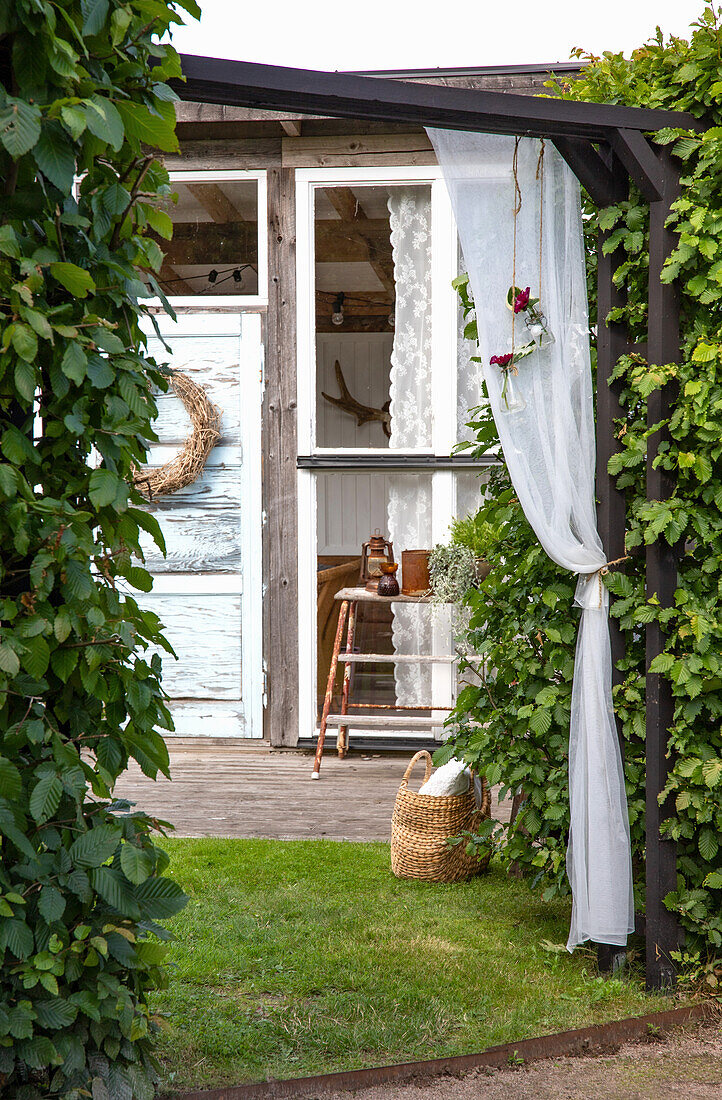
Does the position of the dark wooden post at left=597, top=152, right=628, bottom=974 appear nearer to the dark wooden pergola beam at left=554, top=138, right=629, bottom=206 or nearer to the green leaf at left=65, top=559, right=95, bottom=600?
the dark wooden pergola beam at left=554, top=138, right=629, bottom=206

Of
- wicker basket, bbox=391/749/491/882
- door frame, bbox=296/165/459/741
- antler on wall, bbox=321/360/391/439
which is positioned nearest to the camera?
wicker basket, bbox=391/749/491/882

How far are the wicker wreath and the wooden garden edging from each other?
381 cm

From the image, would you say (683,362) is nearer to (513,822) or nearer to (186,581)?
(513,822)

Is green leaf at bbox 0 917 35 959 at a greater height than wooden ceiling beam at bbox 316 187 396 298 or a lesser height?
lesser

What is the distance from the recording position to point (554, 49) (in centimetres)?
668

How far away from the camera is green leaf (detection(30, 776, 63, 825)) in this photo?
165cm

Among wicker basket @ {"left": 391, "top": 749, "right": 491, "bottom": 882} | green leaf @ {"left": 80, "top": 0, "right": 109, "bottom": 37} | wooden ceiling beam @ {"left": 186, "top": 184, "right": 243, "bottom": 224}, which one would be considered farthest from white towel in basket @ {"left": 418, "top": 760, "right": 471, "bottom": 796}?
wooden ceiling beam @ {"left": 186, "top": 184, "right": 243, "bottom": 224}

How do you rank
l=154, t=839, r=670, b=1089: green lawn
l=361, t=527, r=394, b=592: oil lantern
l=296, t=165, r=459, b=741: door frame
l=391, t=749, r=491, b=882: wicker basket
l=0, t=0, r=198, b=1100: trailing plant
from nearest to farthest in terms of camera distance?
l=0, t=0, r=198, b=1100: trailing plant, l=154, t=839, r=670, b=1089: green lawn, l=391, t=749, r=491, b=882: wicker basket, l=361, t=527, r=394, b=592: oil lantern, l=296, t=165, r=459, b=741: door frame

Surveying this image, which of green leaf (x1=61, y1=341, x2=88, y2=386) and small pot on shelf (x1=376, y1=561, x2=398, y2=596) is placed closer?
green leaf (x1=61, y1=341, x2=88, y2=386)

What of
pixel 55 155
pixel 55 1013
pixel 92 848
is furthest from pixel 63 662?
pixel 55 155

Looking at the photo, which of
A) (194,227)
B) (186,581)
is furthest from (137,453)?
(194,227)

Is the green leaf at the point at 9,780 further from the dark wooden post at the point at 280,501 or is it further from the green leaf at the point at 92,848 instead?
the dark wooden post at the point at 280,501

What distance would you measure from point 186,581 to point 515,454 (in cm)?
328

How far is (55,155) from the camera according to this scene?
1622 millimetres
